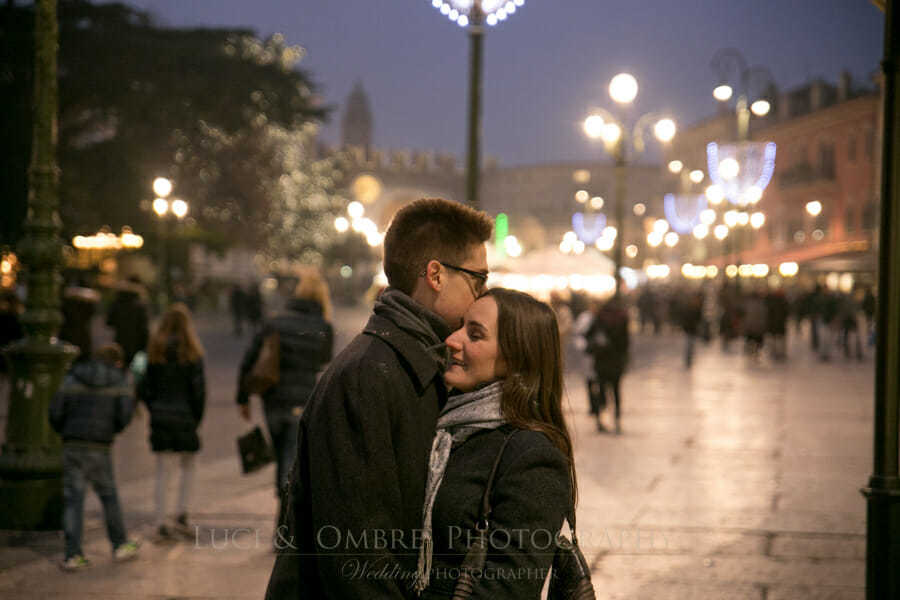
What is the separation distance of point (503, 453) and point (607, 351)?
1193cm

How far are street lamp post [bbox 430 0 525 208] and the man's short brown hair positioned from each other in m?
6.04

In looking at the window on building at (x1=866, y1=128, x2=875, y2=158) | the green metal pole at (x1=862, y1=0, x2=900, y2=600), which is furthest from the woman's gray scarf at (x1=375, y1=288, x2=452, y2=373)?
the window on building at (x1=866, y1=128, x2=875, y2=158)

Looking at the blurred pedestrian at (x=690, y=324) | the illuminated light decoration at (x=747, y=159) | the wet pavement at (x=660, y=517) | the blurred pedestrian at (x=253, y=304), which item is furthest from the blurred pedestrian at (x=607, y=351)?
the blurred pedestrian at (x=253, y=304)

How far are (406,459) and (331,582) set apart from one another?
34cm

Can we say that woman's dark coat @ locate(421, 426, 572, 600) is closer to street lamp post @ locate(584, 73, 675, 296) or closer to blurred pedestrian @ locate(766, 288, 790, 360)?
street lamp post @ locate(584, 73, 675, 296)

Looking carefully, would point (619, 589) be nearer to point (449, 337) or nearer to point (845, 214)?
point (449, 337)

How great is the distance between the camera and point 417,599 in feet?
9.04

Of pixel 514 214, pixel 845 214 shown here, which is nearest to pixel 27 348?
pixel 845 214

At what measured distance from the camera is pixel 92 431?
718cm

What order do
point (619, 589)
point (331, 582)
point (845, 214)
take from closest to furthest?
point (331, 582)
point (619, 589)
point (845, 214)

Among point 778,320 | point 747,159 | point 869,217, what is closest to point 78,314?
point 747,159

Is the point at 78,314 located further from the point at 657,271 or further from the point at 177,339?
the point at 657,271

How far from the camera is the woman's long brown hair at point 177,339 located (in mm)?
7984

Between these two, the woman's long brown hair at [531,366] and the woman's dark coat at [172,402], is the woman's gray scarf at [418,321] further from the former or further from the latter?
the woman's dark coat at [172,402]
